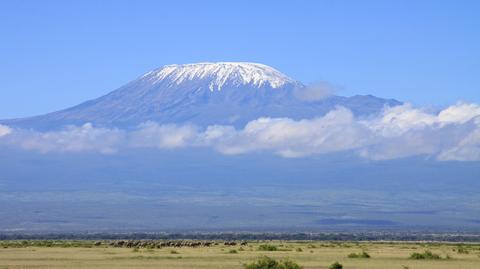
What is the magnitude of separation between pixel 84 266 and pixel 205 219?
499 ft

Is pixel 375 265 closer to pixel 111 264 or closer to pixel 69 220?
pixel 111 264

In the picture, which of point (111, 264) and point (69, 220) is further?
point (69, 220)

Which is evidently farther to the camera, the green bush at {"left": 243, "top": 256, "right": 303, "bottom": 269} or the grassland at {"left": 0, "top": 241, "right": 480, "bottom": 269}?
the grassland at {"left": 0, "top": 241, "right": 480, "bottom": 269}

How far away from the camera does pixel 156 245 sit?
223 ft

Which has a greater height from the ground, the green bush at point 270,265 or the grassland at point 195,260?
the grassland at point 195,260

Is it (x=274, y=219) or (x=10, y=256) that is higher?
(x=274, y=219)

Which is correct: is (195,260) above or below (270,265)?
above

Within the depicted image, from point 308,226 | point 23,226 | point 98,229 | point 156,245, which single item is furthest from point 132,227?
point 156,245

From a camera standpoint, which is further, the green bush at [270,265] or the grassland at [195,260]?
the grassland at [195,260]

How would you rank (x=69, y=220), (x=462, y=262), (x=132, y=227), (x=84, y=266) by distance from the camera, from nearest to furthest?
1. (x=84, y=266)
2. (x=462, y=262)
3. (x=132, y=227)
4. (x=69, y=220)

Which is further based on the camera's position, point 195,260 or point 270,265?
point 195,260

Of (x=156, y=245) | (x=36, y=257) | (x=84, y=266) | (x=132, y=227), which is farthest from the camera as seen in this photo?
(x=132, y=227)

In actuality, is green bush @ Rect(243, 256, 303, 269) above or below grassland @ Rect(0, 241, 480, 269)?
below

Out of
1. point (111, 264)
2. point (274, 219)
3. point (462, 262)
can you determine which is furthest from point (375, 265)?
point (274, 219)
